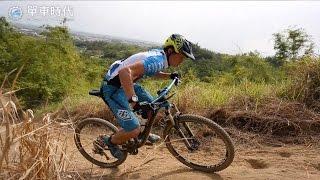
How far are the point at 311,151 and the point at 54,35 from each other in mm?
24580

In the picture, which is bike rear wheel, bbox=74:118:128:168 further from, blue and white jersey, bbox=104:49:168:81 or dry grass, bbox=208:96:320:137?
dry grass, bbox=208:96:320:137

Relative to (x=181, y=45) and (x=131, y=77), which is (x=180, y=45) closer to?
(x=181, y=45)

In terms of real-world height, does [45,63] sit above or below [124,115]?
below

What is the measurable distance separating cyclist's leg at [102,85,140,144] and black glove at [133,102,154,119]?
106 mm

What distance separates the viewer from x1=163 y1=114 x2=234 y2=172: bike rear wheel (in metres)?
4.68

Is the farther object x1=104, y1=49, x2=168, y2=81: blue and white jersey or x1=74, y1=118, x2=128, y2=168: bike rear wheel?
x1=74, y1=118, x2=128, y2=168: bike rear wheel

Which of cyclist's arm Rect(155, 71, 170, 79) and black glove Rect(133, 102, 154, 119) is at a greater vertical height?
cyclist's arm Rect(155, 71, 170, 79)

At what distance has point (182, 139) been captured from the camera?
188 inches

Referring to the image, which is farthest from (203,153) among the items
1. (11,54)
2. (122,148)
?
(11,54)

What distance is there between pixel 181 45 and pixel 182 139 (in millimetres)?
1049

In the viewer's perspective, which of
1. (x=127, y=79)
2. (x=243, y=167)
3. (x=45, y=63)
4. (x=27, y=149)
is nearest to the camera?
(x=27, y=149)

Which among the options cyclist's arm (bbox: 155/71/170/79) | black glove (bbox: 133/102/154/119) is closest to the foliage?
cyclist's arm (bbox: 155/71/170/79)

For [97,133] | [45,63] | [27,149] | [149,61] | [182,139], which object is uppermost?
[149,61]

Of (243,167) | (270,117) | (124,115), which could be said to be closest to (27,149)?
(124,115)
